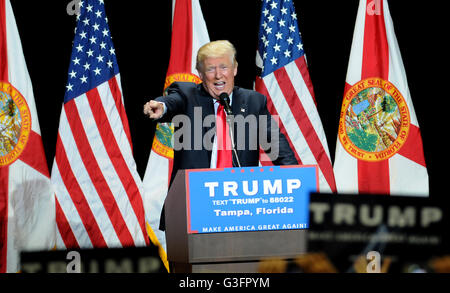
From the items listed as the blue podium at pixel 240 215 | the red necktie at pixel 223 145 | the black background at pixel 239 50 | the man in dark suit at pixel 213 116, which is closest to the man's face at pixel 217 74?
the man in dark suit at pixel 213 116

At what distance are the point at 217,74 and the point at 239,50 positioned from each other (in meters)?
2.27

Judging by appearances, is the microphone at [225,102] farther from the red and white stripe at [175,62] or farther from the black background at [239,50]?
the black background at [239,50]

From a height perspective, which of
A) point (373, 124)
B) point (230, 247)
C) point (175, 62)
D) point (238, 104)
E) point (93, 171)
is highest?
point (175, 62)

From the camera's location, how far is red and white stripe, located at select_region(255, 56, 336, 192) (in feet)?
14.5

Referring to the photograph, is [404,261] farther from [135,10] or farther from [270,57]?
[135,10]

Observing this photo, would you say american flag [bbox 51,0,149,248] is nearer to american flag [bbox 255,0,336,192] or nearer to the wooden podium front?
american flag [bbox 255,0,336,192]

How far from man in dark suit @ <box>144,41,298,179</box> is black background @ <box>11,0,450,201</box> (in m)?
2.18

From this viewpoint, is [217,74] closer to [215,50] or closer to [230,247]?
[215,50]

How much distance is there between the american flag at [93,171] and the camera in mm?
4324

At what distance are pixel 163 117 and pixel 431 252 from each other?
1387 mm

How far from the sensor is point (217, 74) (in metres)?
2.44

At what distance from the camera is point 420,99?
4691mm

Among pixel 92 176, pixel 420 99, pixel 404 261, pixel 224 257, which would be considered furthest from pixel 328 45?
pixel 404 261

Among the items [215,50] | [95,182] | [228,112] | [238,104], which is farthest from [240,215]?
[95,182]
